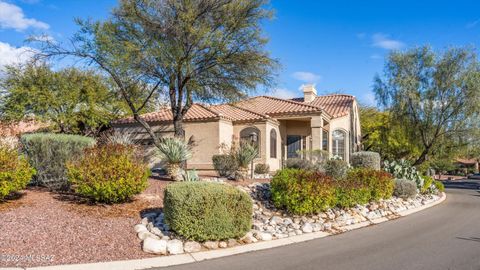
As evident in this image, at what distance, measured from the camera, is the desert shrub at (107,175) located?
362 inches

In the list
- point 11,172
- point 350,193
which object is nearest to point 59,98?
point 11,172

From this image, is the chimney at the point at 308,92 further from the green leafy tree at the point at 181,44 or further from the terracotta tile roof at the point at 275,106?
the green leafy tree at the point at 181,44

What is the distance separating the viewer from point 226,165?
16.1 metres

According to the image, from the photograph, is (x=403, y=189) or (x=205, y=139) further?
(x=205, y=139)

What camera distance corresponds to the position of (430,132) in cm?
2653

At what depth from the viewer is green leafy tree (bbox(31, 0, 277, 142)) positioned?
15734 millimetres

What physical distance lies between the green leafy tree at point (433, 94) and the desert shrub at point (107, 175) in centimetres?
2221

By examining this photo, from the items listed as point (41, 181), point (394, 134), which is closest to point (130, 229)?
point (41, 181)

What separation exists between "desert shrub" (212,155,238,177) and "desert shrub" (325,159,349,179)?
3967mm

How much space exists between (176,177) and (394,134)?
2227 cm

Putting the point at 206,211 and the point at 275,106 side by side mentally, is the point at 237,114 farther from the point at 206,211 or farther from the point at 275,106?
the point at 206,211

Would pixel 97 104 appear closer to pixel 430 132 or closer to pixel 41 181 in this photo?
pixel 41 181

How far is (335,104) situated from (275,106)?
6000 mm

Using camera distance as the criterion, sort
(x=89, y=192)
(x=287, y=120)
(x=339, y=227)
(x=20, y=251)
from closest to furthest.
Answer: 1. (x=20, y=251)
2. (x=89, y=192)
3. (x=339, y=227)
4. (x=287, y=120)
